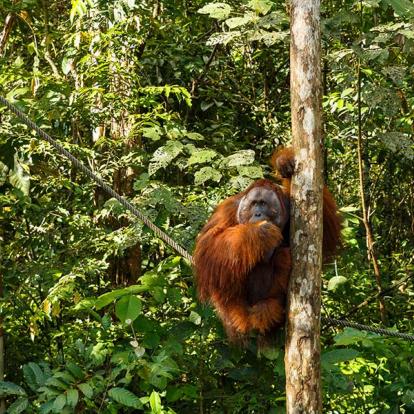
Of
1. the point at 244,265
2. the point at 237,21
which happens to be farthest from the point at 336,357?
the point at 237,21

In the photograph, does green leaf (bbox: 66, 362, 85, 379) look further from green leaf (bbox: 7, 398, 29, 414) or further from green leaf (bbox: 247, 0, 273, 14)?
green leaf (bbox: 247, 0, 273, 14)

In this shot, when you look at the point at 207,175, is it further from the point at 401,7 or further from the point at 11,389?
the point at 11,389

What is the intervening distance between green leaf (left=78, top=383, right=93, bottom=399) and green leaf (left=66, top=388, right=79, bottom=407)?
0.03 meters

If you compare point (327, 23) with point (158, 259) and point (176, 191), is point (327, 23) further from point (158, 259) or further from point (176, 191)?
point (158, 259)

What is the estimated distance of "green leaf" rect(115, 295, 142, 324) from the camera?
3250mm

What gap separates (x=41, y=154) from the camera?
4.38 meters

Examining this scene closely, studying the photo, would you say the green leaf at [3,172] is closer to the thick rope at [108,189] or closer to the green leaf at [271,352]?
the thick rope at [108,189]

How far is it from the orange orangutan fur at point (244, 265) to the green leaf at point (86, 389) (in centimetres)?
64

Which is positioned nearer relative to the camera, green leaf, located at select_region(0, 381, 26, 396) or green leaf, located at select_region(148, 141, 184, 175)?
green leaf, located at select_region(0, 381, 26, 396)

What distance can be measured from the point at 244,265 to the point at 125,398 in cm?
84

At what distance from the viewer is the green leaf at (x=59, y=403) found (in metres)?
3.14

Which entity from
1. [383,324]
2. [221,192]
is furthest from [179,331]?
[383,324]

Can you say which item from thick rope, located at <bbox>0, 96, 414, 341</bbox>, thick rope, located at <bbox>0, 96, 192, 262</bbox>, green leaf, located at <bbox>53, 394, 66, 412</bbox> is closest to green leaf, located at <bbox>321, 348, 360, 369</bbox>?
thick rope, located at <bbox>0, 96, 414, 341</bbox>

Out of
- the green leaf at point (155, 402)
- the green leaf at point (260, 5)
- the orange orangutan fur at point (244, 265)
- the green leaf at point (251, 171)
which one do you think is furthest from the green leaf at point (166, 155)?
the green leaf at point (155, 402)
